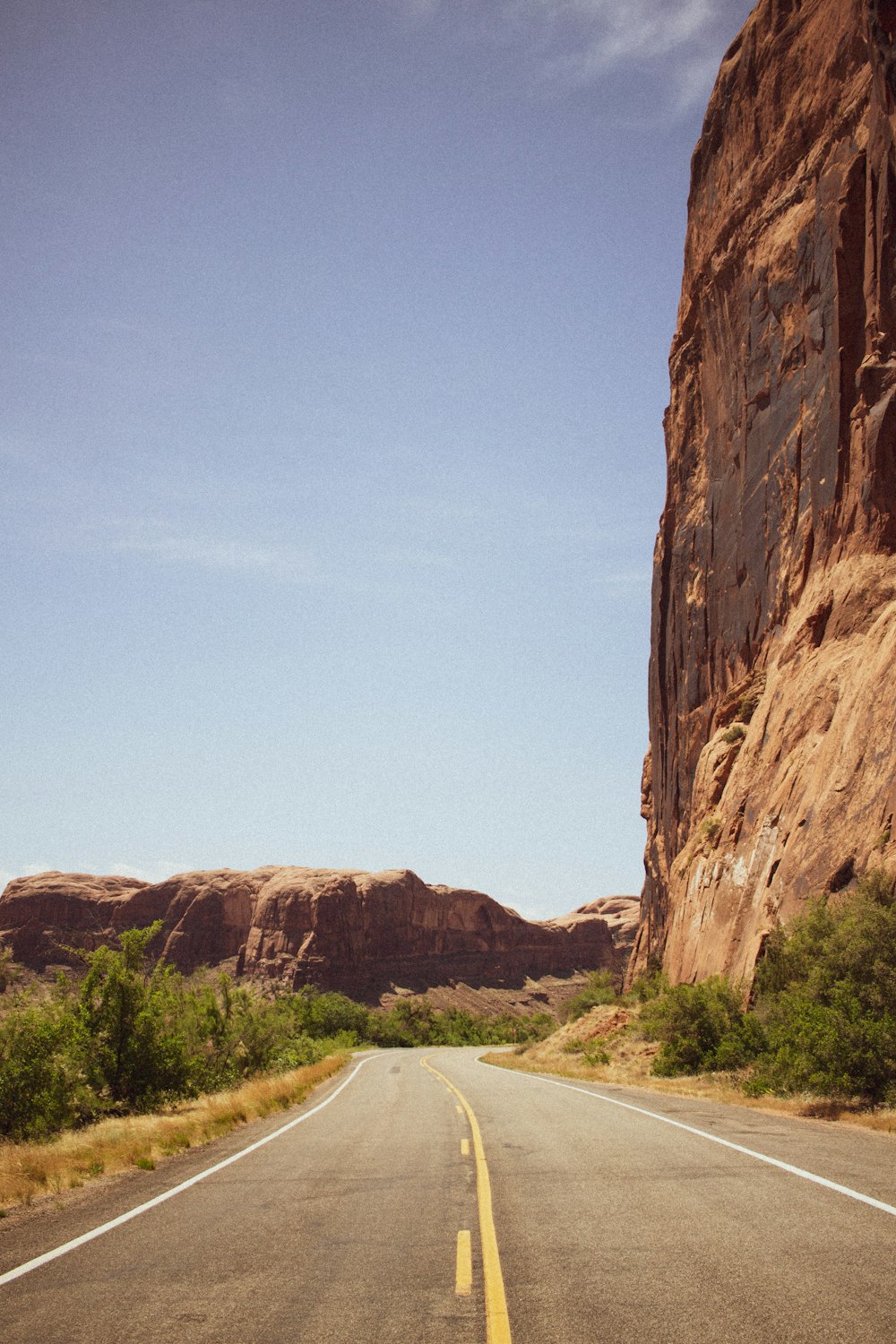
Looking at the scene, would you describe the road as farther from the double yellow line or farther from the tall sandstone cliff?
the tall sandstone cliff

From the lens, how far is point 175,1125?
15.2 meters

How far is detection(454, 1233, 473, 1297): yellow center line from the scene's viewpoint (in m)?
5.71

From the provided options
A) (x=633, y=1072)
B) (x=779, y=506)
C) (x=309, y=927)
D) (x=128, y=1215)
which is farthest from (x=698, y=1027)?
(x=309, y=927)

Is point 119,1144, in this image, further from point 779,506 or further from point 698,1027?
point 779,506

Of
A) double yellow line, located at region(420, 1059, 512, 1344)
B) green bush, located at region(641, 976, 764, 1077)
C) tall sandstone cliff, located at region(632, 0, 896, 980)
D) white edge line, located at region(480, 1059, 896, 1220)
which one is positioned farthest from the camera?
tall sandstone cliff, located at region(632, 0, 896, 980)

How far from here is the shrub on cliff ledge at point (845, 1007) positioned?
15.2 m

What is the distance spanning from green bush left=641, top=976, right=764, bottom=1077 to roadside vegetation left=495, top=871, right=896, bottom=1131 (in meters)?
0.03

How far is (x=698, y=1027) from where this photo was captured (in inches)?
976

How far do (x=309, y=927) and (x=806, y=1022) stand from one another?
110219 millimetres

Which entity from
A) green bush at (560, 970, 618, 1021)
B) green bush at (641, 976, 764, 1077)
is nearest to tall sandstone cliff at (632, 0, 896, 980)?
green bush at (641, 976, 764, 1077)

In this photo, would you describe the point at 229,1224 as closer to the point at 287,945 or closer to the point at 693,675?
the point at 693,675

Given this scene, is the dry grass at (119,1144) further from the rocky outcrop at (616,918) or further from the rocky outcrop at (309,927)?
the rocky outcrop at (616,918)

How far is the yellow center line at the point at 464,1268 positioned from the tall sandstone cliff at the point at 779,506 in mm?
15342

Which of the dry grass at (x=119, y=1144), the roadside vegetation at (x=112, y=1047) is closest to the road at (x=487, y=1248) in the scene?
the dry grass at (x=119, y=1144)
